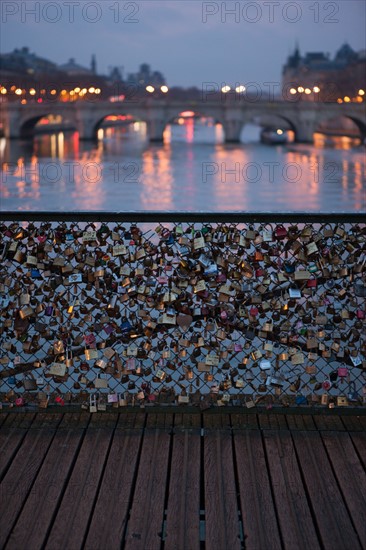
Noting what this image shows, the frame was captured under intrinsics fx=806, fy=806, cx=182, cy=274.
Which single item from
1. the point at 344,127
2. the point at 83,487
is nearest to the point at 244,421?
the point at 83,487

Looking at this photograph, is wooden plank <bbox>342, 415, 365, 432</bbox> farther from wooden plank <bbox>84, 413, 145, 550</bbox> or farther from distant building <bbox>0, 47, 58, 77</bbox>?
distant building <bbox>0, 47, 58, 77</bbox>

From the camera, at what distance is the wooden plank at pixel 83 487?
9.45 feet

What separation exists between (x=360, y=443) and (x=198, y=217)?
51.4 inches

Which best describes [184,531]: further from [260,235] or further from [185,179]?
[185,179]

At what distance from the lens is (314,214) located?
3.89 meters

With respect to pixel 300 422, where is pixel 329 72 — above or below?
above

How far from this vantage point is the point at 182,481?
10.8 ft

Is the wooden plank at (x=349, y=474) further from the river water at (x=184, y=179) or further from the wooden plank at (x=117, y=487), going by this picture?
the river water at (x=184, y=179)

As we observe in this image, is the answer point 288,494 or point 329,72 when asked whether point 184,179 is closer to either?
point 288,494

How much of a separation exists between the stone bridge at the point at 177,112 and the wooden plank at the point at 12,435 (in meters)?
54.8

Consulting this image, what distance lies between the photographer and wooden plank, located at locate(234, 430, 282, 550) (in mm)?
2889

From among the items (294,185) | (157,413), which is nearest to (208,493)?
(157,413)

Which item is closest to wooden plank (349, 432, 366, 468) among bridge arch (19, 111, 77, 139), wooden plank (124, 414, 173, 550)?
wooden plank (124, 414, 173, 550)

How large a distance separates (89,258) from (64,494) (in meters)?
1.23
